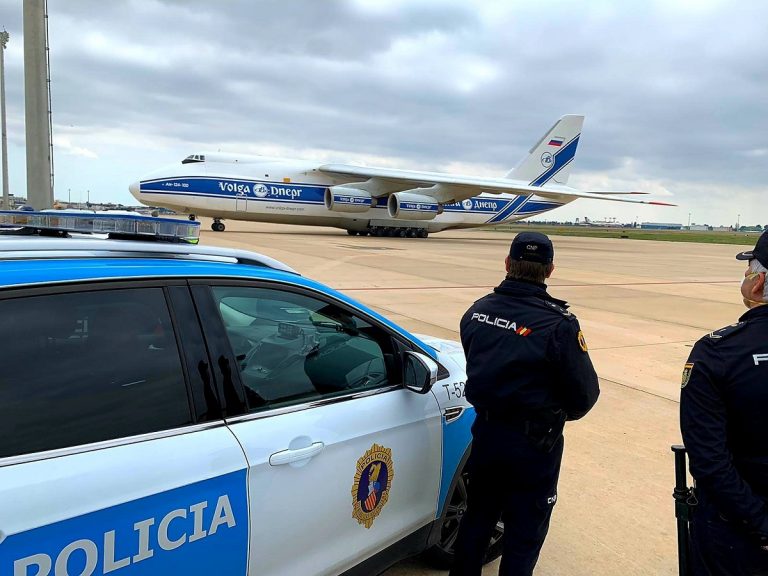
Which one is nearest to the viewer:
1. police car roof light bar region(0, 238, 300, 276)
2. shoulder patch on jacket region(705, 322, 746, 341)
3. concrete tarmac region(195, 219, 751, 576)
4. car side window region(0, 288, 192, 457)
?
car side window region(0, 288, 192, 457)

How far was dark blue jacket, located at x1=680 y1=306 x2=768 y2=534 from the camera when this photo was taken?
181cm

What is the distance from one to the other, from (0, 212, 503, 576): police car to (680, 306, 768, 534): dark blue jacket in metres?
1.01

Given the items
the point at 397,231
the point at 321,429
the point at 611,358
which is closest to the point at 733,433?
the point at 321,429

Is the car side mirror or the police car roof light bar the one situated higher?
the police car roof light bar

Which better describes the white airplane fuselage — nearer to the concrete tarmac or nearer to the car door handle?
the concrete tarmac

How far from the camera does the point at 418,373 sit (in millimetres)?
2518

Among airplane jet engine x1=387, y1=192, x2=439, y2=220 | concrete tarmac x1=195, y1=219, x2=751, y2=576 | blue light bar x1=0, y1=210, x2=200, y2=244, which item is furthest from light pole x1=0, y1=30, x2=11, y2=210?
blue light bar x1=0, y1=210, x2=200, y2=244

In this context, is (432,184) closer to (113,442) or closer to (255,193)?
(255,193)

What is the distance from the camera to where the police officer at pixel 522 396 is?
228 cm

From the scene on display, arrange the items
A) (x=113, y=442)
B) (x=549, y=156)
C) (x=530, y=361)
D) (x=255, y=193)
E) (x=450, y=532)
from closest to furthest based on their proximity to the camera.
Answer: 1. (x=113, y=442)
2. (x=530, y=361)
3. (x=450, y=532)
4. (x=255, y=193)
5. (x=549, y=156)

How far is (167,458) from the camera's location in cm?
168

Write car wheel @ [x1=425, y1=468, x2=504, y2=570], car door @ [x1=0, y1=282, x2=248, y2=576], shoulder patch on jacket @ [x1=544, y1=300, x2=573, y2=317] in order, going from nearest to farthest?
car door @ [x1=0, y1=282, x2=248, y2=576]
shoulder patch on jacket @ [x1=544, y1=300, x2=573, y2=317]
car wheel @ [x1=425, y1=468, x2=504, y2=570]

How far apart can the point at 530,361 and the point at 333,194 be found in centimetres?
2586

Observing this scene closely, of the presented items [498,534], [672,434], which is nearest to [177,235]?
[498,534]
